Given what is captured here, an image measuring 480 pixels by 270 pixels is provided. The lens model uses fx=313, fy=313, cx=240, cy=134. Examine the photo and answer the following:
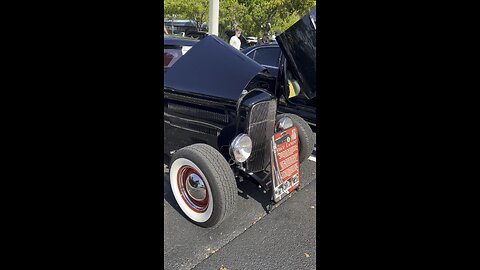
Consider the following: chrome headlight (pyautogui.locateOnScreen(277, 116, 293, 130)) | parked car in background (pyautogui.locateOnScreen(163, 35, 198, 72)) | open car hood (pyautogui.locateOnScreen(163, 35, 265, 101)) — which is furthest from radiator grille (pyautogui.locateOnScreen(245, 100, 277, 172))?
parked car in background (pyautogui.locateOnScreen(163, 35, 198, 72))

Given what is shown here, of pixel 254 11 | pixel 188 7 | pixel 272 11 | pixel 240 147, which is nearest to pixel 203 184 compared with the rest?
pixel 240 147

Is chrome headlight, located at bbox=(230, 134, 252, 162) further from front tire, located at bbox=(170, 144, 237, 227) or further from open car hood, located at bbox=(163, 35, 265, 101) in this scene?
open car hood, located at bbox=(163, 35, 265, 101)

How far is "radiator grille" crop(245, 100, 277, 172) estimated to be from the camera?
270cm

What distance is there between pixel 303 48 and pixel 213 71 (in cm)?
84

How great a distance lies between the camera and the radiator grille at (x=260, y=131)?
270 cm

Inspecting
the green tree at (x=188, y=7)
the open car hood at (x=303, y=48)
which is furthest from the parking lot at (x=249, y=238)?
the green tree at (x=188, y=7)

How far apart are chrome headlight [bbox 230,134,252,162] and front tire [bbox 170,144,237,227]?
0.13 metres

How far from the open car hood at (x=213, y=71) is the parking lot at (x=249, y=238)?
1079mm

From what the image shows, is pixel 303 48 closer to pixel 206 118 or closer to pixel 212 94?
pixel 212 94
